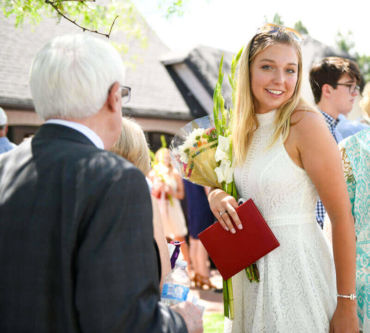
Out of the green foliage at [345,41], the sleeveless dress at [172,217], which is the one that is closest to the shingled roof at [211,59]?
the sleeveless dress at [172,217]

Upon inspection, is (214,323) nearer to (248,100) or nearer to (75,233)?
(248,100)

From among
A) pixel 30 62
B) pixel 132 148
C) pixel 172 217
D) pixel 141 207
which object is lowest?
pixel 172 217

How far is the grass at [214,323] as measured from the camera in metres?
4.94

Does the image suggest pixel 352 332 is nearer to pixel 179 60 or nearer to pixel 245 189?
pixel 245 189

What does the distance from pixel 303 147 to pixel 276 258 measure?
25.6 inches

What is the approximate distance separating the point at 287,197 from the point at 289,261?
0.36m

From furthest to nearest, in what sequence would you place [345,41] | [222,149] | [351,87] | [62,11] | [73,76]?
[345,41] → [351,87] → [62,11] → [222,149] → [73,76]

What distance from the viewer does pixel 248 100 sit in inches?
96.0

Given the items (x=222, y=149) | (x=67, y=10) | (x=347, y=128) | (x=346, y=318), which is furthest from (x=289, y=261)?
(x=67, y=10)

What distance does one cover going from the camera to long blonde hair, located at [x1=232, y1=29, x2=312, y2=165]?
7.61 feet

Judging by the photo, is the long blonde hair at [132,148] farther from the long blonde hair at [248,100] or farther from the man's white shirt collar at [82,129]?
the man's white shirt collar at [82,129]

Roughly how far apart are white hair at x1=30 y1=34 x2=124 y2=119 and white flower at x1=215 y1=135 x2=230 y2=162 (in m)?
1.10

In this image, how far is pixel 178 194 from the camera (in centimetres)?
743

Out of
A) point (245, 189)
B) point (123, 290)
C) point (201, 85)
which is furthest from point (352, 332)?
point (201, 85)
